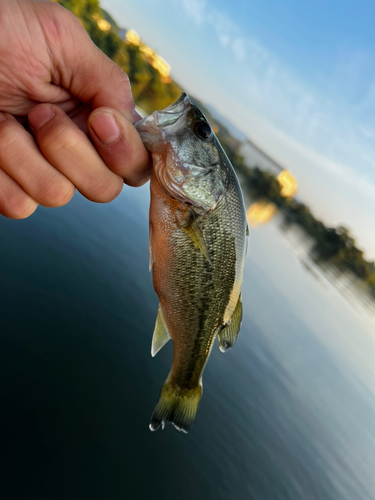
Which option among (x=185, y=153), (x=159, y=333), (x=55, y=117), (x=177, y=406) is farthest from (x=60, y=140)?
(x=177, y=406)

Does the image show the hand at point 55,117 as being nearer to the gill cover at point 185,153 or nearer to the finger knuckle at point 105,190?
the finger knuckle at point 105,190

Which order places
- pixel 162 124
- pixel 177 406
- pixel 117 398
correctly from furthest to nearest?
pixel 117 398
pixel 177 406
pixel 162 124

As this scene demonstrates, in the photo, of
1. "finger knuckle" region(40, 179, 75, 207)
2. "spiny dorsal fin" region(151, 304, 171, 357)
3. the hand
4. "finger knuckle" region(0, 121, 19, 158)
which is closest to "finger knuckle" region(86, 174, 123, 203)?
the hand

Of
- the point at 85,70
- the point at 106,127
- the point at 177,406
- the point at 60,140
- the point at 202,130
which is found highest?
the point at 202,130

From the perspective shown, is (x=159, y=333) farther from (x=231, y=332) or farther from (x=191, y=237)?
(x=191, y=237)

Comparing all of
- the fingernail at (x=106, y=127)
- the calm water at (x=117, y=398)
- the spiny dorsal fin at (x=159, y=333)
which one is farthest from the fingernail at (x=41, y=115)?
the calm water at (x=117, y=398)

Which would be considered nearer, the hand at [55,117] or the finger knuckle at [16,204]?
the hand at [55,117]

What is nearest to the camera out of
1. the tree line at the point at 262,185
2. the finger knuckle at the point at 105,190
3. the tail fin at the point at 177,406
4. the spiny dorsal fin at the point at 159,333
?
the finger knuckle at the point at 105,190

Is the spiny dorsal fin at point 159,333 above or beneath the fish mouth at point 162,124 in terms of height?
beneath

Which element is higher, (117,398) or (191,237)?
(191,237)
